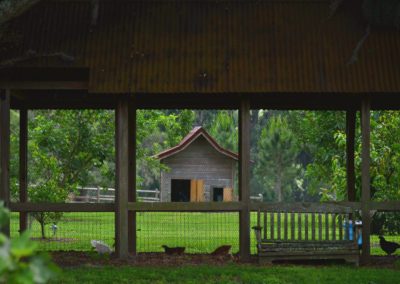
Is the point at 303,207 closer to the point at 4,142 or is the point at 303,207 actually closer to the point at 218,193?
the point at 4,142

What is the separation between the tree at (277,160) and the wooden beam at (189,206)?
125 feet

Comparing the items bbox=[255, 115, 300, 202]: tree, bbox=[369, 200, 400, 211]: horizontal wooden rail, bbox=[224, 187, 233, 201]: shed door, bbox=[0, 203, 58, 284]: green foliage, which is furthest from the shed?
bbox=[0, 203, 58, 284]: green foliage

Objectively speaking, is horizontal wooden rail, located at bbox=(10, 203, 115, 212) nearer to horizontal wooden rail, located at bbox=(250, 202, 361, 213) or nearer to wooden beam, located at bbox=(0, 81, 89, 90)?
wooden beam, located at bbox=(0, 81, 89, 90)

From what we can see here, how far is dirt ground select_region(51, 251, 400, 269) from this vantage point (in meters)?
13.5

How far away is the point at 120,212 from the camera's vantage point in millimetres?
14180

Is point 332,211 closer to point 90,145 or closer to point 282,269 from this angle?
point 282,269

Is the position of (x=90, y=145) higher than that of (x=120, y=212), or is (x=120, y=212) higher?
(x=90, y=145)

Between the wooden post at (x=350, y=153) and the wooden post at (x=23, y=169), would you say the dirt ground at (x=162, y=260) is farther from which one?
the wooden post at (x=350, y=153)

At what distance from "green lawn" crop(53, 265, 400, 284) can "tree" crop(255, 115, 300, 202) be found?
39572 millimetres

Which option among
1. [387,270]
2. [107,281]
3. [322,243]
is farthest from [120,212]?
[387,270]

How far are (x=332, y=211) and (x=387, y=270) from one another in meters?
1.59

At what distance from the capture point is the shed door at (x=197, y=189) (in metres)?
37.2

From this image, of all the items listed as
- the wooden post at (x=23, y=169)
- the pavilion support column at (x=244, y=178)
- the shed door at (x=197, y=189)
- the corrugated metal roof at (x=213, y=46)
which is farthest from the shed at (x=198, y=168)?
the pavilion support column at (x=244, y=178)

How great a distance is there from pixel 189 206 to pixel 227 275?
2495 mm
